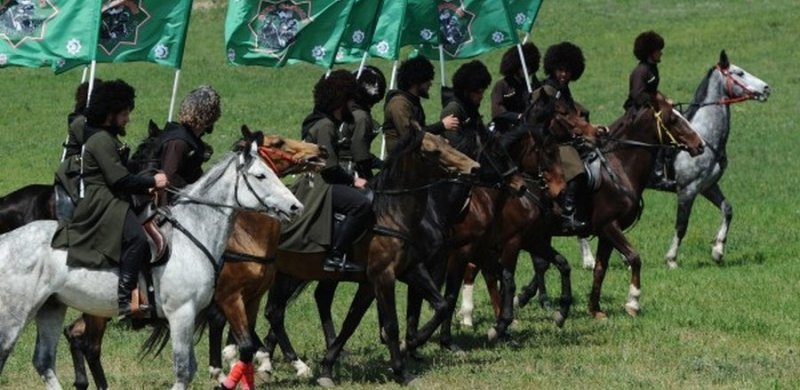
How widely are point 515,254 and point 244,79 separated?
30.7m

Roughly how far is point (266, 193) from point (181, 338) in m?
1.31

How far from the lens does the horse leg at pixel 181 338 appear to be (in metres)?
13.9

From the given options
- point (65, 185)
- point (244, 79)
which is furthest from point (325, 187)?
point (244, 79)

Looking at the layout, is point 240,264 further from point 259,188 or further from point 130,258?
point 130,258

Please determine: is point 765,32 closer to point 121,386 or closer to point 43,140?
point 43,140

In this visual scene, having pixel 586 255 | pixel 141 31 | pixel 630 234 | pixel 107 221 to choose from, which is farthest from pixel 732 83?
pixel 107 221

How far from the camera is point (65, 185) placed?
16359mm

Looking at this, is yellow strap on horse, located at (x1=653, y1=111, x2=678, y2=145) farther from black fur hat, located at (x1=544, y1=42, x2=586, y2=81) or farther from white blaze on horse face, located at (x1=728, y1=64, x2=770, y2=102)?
white blaze on horse face, located at (x1=728, y1=64, x2=770, y2=102)

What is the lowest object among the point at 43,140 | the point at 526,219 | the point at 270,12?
the point at 43,140

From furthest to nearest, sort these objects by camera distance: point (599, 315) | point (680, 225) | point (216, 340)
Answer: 1. point (680, 225)
2. point (599, 315)
3. point (216, 340)

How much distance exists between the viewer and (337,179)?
15914 mm

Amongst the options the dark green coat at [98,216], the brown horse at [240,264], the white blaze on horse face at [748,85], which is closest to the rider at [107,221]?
the dark green coat at [98,216]

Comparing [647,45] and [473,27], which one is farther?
[647,45]

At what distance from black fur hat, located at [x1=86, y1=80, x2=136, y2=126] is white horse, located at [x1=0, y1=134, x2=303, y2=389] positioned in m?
0.86
